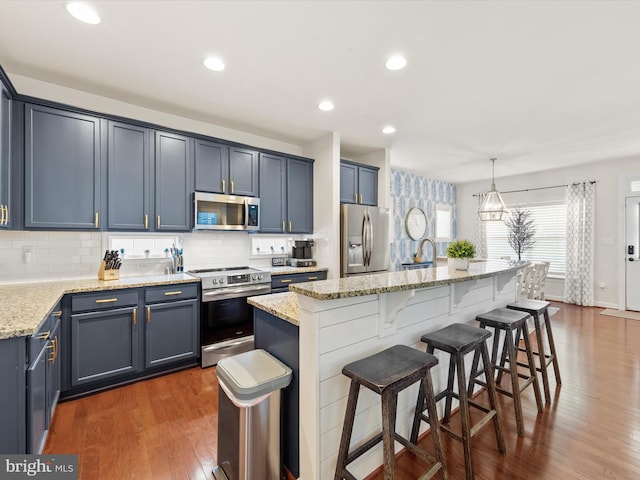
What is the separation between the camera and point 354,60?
2.33 m

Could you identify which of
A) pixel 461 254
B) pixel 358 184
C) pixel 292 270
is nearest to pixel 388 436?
pixel 461 254

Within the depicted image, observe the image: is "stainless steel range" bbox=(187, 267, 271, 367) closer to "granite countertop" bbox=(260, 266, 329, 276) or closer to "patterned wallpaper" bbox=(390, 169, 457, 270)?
"granite countertop" bbox=(260, 266, 329, 276)

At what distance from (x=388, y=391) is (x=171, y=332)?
232cm

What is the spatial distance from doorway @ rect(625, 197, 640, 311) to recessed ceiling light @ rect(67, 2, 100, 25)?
7586mm

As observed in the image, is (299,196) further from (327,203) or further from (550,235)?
(550,235)

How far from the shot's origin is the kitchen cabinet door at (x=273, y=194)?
3.82 m

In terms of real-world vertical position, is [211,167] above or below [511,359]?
above

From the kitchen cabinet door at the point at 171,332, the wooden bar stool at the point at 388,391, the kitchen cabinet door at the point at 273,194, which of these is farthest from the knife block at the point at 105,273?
→ the wooden bar stool at the point at 388,391

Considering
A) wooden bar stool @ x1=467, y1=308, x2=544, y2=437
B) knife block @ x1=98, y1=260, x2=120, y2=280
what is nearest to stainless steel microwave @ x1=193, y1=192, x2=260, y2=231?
knife block @ x1=98, y1=260, x2=120, y2=280

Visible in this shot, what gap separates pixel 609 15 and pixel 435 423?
2632 mm

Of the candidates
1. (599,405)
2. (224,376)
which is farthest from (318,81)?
(599,405)

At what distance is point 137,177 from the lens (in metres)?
2.92

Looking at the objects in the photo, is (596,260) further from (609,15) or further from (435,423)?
(435,423)

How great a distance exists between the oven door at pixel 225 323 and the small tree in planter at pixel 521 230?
5619mm
